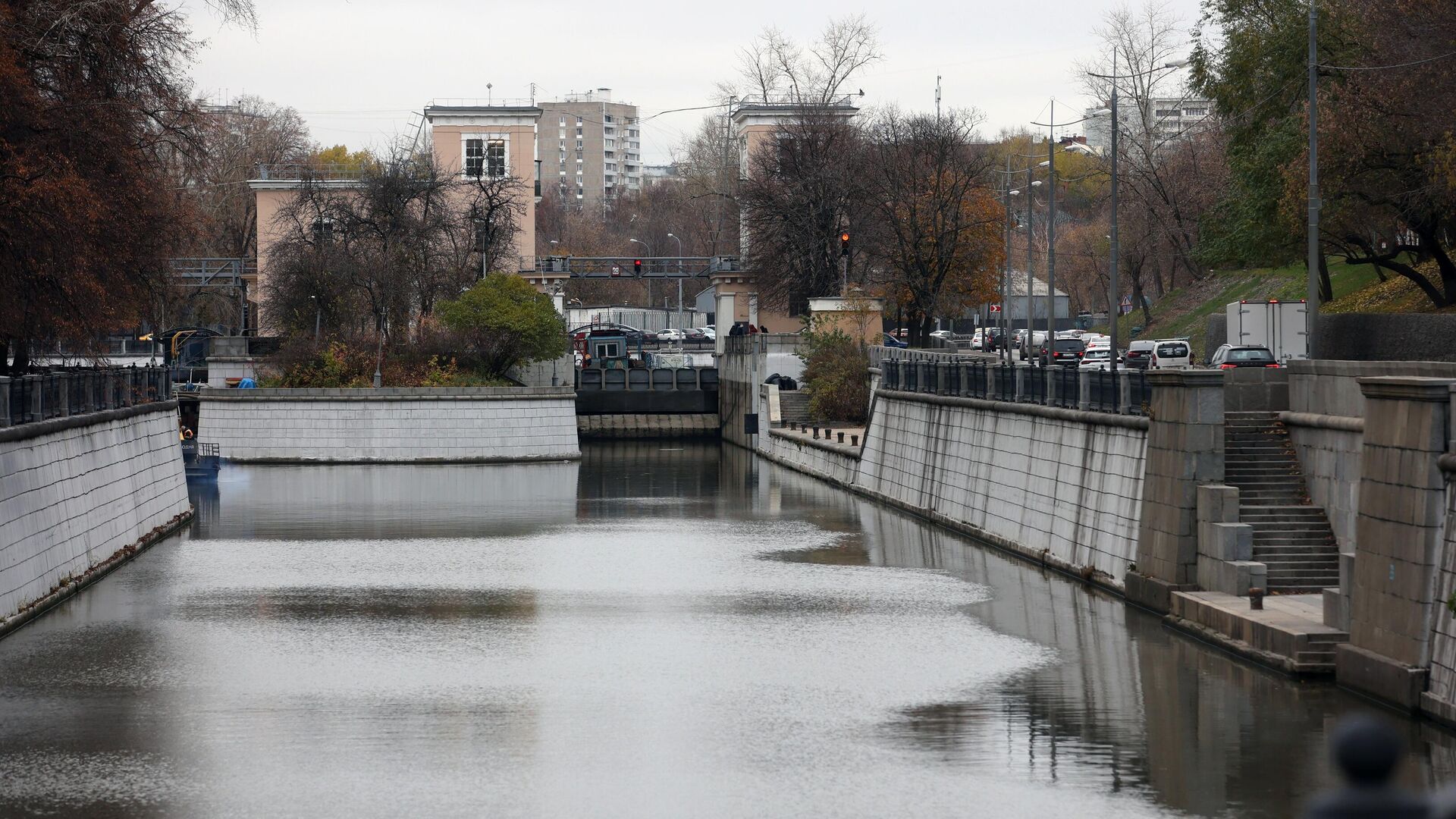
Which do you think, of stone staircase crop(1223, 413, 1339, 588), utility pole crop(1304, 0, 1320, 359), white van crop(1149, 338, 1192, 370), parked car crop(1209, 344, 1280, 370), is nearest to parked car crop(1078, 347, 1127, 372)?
white van crop(1149, 338, 1192, 370)

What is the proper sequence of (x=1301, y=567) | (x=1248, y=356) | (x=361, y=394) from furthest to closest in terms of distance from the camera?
(x=361, y=394)
(x=1248, y=356)
(x=1301, y=567)

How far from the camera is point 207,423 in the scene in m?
62.8

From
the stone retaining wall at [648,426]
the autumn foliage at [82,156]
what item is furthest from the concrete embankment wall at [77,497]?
the stone retaining wall at [648,426]

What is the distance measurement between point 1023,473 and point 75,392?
19.2 m

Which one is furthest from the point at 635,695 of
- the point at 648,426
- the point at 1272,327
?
the point at 648,426

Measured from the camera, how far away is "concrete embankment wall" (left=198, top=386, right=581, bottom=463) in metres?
61.9

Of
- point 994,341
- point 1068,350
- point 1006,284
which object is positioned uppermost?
point 1006,284

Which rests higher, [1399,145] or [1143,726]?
[1399,145]

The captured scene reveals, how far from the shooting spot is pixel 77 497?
28969 mm

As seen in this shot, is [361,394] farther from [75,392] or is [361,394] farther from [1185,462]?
[1185,462]

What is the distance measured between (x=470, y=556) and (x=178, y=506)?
11.1 meters

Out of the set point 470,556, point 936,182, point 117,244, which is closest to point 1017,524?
point 470,556

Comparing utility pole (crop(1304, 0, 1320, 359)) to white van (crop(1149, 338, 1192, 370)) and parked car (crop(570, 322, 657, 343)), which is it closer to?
white van (crop(1149, 338, 1192, 370))

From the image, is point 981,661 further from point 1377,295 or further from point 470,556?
point 1377,295
